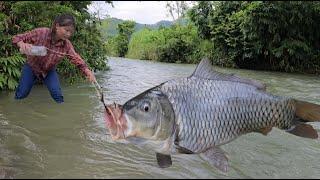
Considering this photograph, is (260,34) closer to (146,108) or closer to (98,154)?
(98,154)

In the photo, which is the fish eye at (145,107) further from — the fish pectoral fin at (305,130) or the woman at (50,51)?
the woman at (50,51)

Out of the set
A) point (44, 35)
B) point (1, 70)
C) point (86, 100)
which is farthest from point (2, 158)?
point (1, 70)

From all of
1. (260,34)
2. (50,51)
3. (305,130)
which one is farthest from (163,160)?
(260,34)

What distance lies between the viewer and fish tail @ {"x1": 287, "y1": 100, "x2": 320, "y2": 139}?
402 cm

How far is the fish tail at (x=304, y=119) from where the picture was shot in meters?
4.02

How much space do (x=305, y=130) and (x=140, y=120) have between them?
1.48 meters

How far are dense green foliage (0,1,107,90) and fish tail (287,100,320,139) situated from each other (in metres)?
8.56

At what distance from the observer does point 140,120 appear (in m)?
3.63

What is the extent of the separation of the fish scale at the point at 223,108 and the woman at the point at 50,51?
190cm

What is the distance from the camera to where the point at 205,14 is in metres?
29.5

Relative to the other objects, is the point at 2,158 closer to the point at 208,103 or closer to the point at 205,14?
the point at 208,103

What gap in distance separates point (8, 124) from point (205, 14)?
2311cm

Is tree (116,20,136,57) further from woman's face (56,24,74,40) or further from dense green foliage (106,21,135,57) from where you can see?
woman's face (56,24,74,40)

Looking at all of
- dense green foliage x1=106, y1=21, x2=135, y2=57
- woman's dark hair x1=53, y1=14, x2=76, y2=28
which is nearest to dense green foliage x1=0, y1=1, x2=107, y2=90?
woman's dark hair x1=53, y1=14, x2=76, y2=28
